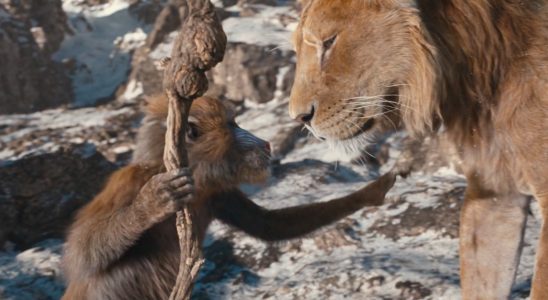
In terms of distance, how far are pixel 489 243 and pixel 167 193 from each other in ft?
5.25

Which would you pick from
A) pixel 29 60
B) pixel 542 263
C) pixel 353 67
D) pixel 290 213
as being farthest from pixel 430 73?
pixel 29 60

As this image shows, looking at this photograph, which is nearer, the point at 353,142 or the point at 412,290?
the point at 353,142

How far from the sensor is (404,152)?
8.33 m

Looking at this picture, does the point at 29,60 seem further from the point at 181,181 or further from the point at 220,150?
the point at 181,181

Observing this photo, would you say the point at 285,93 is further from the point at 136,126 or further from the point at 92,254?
the point at 92,254

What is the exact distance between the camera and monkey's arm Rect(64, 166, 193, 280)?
154 inches

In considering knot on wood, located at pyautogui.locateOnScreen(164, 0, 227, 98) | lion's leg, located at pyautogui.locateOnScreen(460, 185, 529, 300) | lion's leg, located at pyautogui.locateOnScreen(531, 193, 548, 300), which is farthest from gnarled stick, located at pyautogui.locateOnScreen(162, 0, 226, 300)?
lion's leg, located at pyautogui.locateOnScreen(460, 185, 529, 300)

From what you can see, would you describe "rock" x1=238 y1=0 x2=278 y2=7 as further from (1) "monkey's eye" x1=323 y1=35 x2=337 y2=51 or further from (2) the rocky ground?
(1) "monkey's eye" x1=323 y1=35 x2=337 y2=51

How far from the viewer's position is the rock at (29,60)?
39.7 ft

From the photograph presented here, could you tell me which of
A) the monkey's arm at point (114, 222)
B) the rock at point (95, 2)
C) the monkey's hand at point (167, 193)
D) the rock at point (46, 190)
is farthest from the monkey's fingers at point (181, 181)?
the rock at point (95, 2)

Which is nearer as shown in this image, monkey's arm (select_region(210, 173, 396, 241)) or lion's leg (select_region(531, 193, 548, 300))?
lion's leg (select_region(531, 193, 548, 300))

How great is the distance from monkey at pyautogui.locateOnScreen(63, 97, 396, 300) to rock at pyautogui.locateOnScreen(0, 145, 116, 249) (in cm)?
290

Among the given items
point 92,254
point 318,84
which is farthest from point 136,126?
point 318,84

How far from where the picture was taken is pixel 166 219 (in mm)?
4559
